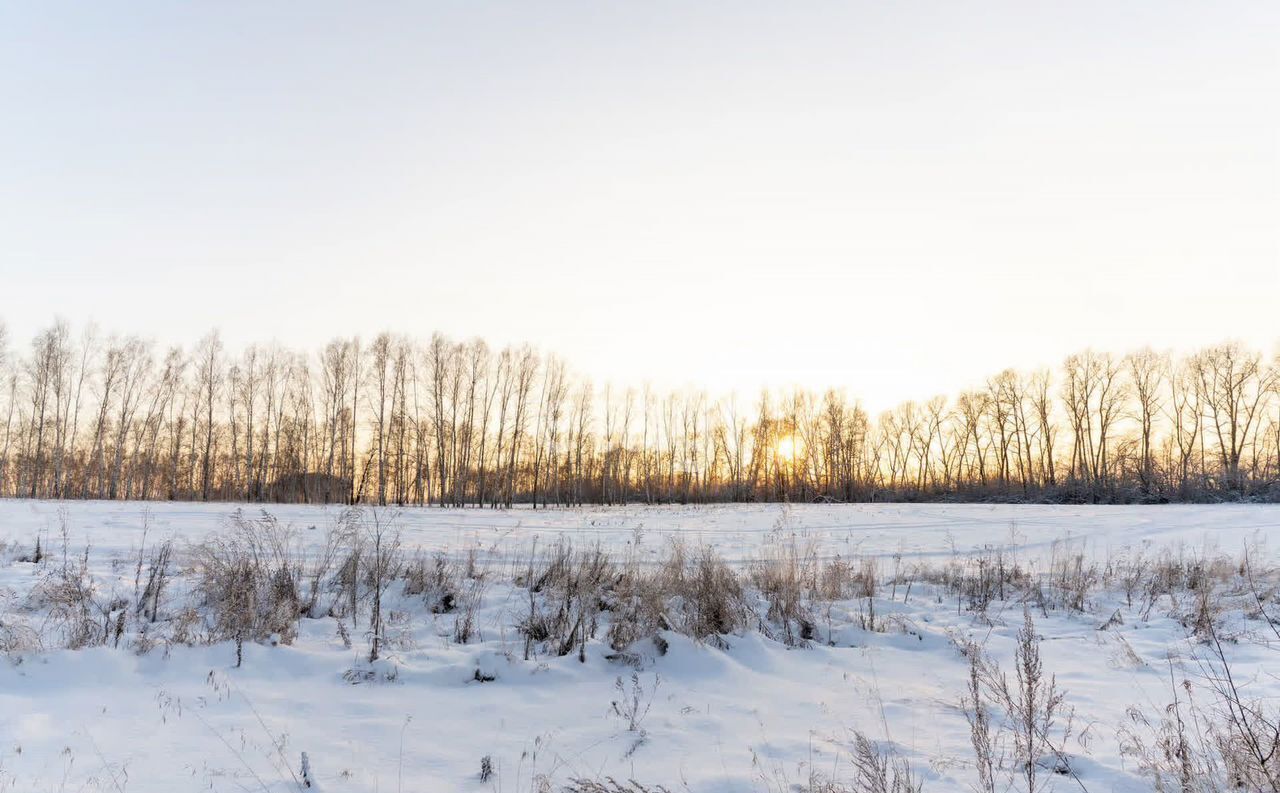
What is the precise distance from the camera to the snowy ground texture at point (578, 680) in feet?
13.8

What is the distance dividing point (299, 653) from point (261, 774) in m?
2.40

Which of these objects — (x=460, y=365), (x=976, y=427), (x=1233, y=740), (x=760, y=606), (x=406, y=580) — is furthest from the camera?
(x=976, y=427)

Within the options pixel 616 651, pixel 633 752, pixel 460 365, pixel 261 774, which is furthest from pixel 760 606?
pixel 460 365

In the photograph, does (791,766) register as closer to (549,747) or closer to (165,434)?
(549,747)

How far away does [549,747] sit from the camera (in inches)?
183

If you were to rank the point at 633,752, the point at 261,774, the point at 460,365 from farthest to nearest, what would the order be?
the point at 460,365, the point at 633,752, the point at 261,774

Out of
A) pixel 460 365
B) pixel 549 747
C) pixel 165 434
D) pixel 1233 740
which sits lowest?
pixel 549 747

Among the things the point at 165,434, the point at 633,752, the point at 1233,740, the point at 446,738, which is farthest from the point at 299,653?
the point at 165,434

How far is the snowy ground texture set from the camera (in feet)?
13.8

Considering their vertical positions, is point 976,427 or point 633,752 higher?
point 976,427

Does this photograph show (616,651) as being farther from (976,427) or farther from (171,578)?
(976,427)

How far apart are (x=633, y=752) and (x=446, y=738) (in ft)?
4.50

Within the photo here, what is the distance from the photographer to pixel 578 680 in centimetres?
611

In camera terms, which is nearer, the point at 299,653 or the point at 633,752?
the point at 633,752
